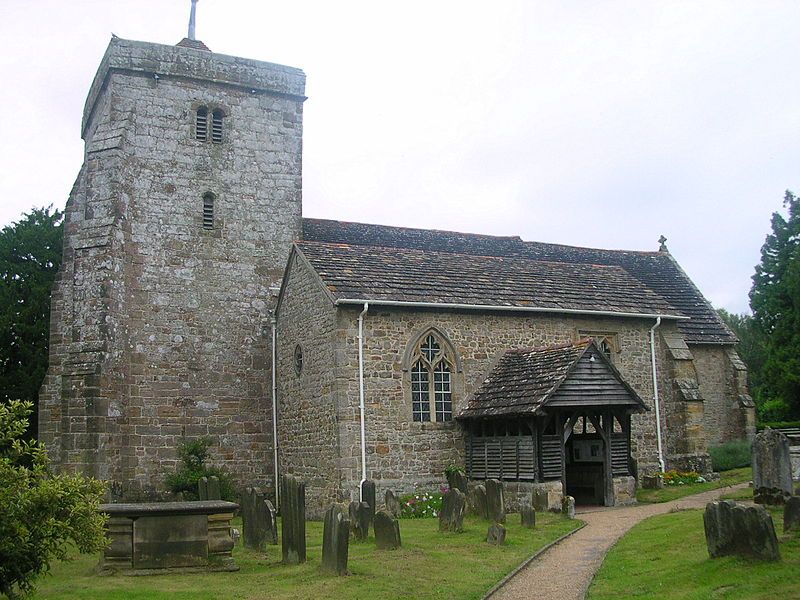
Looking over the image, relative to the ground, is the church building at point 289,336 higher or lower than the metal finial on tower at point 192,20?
lower

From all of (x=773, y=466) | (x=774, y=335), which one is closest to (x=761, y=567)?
(x=773, y=466)

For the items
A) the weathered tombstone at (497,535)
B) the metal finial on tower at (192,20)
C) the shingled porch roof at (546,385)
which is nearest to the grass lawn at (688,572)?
the weathered tombstone at (497,535)

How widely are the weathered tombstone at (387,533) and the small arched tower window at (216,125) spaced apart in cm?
1677

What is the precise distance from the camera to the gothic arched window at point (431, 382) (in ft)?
75.3

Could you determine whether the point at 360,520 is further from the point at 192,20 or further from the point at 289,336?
the point at 192,20

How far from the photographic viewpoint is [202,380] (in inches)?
1018

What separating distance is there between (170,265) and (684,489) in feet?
54.1

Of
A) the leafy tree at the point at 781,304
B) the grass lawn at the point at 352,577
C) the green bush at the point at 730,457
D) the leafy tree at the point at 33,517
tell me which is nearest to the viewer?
the leafy tree at the point at 33,517

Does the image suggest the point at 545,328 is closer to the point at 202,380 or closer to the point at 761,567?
the point at 202,380

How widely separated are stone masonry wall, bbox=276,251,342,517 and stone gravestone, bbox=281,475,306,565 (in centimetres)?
696

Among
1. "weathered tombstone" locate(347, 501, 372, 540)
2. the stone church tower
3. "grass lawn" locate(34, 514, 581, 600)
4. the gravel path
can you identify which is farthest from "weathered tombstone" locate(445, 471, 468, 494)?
the stone church tower

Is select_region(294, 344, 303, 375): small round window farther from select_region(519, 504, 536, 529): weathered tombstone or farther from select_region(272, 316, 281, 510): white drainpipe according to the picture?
select_region(519, 504, 536, 529): weathered tombstone

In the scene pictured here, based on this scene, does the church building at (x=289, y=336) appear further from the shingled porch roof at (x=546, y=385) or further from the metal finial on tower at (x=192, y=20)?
the metal finial on tower at (x=192, y=20)

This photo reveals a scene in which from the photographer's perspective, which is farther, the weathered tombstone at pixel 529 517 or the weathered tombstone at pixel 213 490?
the weathered tombstone at pixel 213 490
